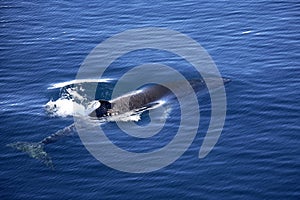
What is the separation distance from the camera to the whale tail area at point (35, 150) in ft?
209

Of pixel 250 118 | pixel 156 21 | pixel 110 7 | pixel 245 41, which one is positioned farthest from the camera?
pixel 110 7

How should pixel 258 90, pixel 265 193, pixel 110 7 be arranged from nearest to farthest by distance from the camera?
pixel 265 193
pixel 258 90
pixel 110 7

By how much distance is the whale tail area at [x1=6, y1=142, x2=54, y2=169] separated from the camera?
63.6 m

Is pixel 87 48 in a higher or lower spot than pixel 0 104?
higher

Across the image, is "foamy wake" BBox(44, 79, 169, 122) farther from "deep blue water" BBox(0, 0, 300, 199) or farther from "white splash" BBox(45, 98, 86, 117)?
"deep blue water" BBox(0, 0, 300, 199)

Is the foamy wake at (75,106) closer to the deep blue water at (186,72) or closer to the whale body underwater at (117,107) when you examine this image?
the whale body underwater at (117,107)

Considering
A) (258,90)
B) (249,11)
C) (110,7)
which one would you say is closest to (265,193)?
(258,90)

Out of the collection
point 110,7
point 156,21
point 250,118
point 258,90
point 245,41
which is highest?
point 110,7

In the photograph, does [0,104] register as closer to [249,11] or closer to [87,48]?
[87,48]

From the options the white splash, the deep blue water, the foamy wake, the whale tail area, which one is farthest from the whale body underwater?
the white splash

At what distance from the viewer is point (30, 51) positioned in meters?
93.5

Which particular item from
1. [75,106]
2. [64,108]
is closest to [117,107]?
[75,106]

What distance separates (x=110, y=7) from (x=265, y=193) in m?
59.3

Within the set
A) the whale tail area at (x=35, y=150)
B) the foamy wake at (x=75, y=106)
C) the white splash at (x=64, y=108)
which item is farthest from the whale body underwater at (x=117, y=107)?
the white splash at (x=64, y=108)
